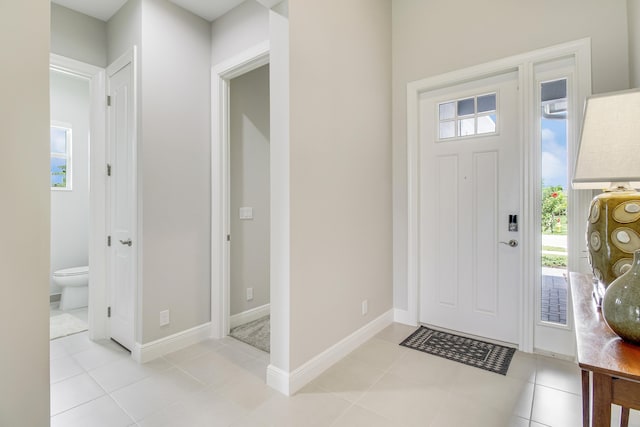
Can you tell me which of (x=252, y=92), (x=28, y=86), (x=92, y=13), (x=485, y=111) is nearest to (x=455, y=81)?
(x=485, y=111)

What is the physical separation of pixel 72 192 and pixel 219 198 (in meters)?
2.68

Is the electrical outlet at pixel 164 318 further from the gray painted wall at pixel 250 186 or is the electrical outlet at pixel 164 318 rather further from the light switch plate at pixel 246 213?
the light switch plate at pixel 246 213

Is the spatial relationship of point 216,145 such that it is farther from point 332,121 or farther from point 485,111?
point 485,111

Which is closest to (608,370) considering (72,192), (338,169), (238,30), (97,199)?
(338,169)

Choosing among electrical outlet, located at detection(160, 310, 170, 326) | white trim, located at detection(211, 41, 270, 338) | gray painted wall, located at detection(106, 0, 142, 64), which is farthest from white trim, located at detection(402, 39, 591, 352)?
gray painted wall, located at detection(106, 0, 142, 64)

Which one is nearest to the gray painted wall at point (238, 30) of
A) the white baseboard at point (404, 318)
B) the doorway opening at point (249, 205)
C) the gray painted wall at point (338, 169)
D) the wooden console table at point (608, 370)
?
the doorway opening at point (249, 205)

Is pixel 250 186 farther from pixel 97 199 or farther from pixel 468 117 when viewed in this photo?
pixel 468 117

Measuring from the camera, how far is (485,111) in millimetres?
2697

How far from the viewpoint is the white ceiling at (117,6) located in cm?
254

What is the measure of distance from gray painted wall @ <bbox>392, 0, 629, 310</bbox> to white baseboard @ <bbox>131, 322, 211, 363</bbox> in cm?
186

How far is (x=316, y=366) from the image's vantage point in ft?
7.11

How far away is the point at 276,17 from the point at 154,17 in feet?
3.75

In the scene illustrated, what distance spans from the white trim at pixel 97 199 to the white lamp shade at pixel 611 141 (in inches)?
130

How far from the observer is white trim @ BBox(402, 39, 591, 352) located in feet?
7.39
